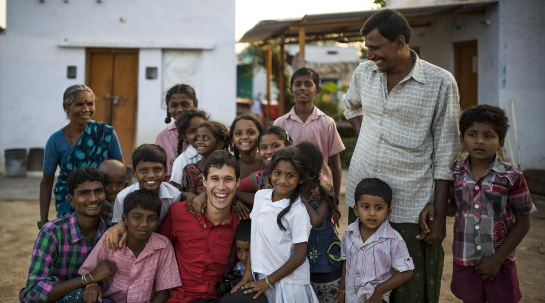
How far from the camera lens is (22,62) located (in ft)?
33.1

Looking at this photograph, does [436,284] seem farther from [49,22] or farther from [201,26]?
[49,22]

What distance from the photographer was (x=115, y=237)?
2811mm

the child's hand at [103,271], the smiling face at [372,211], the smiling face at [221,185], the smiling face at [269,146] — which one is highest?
the smiling face at [269,146]

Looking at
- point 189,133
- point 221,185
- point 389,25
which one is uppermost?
point 389,25

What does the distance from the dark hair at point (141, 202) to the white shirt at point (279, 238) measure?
23.2 inches

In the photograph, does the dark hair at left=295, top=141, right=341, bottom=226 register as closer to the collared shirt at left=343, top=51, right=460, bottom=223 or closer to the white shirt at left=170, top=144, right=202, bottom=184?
the collared shirt at left=343, top=51, right=460, bottom=223

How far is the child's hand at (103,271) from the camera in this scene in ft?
9.12

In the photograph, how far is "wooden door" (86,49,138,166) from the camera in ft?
34.3

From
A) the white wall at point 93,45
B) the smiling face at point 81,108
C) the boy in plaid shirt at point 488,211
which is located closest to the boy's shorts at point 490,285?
the boy in plaid shirt at point 488,211

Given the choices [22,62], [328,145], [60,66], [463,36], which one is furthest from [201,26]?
[328,145]

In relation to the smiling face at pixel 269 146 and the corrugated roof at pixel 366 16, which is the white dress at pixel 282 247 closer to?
the smiling face at pixel 269 146

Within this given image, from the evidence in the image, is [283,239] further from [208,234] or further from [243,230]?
[208,234]

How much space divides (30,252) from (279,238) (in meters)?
3.41

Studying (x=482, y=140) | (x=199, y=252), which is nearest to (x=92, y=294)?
(x=199, y=252)
